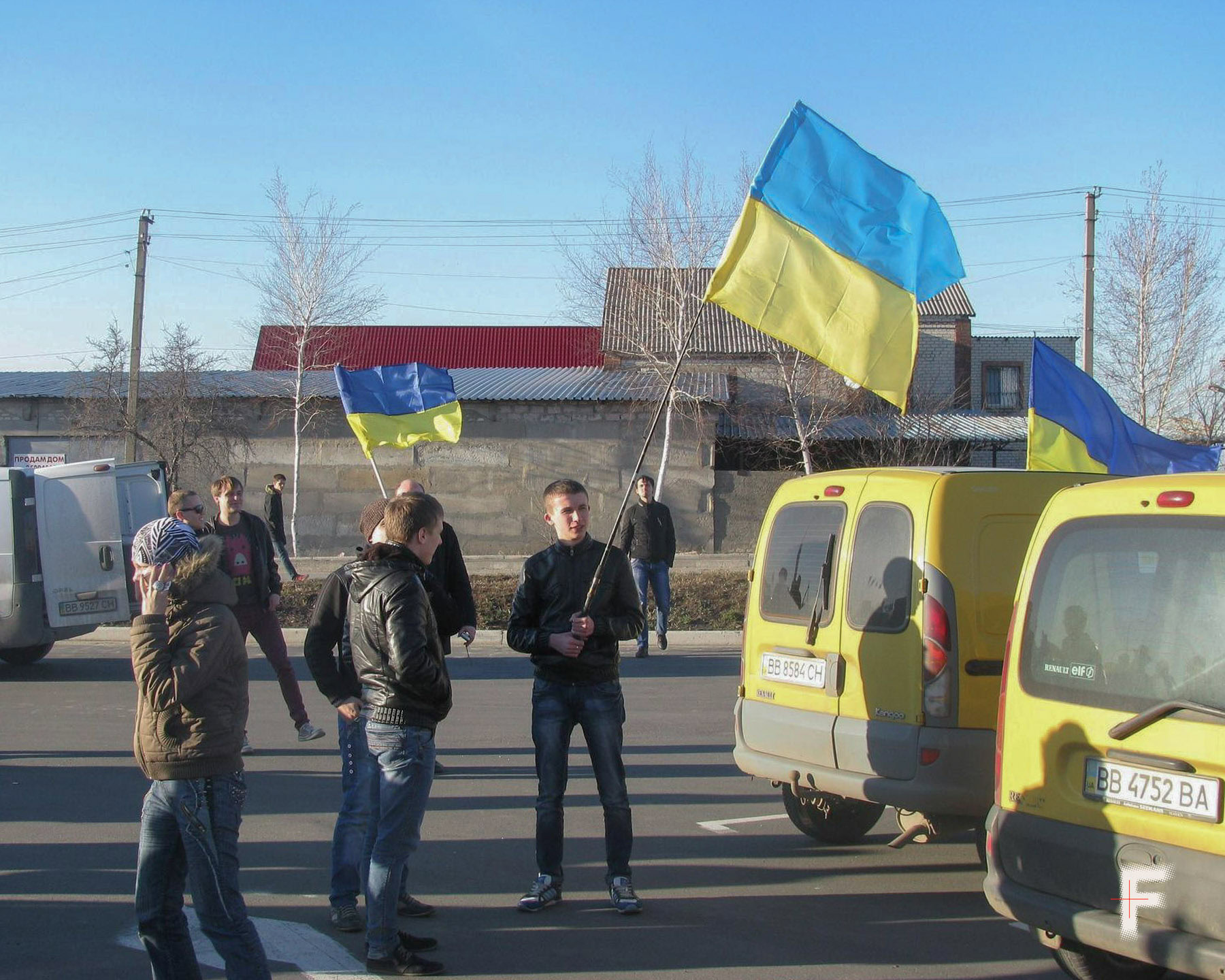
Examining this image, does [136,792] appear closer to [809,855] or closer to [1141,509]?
[809,855]

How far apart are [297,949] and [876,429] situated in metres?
25.4

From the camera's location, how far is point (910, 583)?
553 cm

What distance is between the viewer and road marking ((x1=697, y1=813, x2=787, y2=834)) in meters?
6.63

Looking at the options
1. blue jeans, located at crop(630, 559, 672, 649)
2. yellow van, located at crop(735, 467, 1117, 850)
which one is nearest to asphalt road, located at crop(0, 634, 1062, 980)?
yellow van, located at crop(735, 467, 1117, 850)

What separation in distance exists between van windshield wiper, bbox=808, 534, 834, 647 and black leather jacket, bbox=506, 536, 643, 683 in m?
1.01

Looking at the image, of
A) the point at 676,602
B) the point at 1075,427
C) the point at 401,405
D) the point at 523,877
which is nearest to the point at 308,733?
the point at 523,877

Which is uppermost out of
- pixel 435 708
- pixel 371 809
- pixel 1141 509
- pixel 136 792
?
pixel 1141 509

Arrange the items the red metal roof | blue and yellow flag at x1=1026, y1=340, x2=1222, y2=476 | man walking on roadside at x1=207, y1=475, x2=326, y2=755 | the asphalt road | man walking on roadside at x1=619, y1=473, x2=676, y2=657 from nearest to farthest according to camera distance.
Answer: the asphalt road
man walking on roadside at x1=207, y1=475, x2=326, y2=755
blue and yellow flag at x1=1026, y1=340, x2=1222, y2=476
man walking on roadside at x1=619, y1=473, x2=676, y2=657
the red metal roof

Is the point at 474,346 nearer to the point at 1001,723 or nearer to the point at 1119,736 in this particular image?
the point at 1001,723

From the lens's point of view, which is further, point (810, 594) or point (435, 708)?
point (810, 594)

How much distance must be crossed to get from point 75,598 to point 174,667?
30.4ft

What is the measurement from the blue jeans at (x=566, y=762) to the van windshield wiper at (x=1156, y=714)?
6.72ft

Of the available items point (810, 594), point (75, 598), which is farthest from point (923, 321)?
point (810, 594)

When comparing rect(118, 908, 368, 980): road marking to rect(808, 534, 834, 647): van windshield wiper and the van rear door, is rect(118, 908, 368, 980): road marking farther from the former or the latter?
the van rear door
